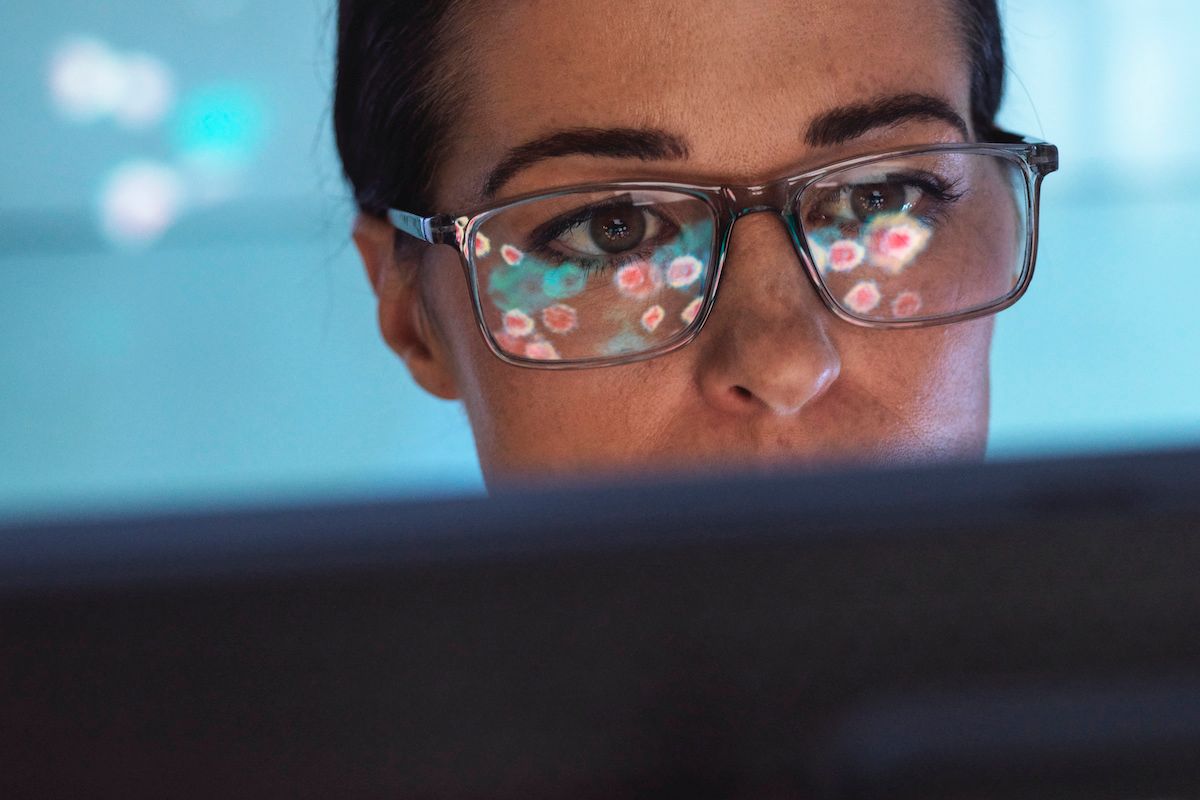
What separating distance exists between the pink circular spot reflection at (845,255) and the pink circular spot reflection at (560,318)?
0.20 metres

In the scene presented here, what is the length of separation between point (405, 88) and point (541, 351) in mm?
295

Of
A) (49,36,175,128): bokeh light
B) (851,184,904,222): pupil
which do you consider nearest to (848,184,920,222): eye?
(851,184,904,222): pupil

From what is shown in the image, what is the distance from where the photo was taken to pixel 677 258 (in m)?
0.92

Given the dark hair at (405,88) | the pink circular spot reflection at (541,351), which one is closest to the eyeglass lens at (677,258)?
the pink circular spot reflection at (541,351)

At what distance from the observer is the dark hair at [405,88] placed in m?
1.02

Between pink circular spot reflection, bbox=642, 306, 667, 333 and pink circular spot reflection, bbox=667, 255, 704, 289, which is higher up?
pink circular spot reflection, bbox=667, 255, 704, 289

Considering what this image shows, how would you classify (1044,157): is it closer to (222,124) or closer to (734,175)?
(734,175)

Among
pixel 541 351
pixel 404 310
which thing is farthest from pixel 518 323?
pixel 404 310

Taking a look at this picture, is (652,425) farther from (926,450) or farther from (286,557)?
(286,557)

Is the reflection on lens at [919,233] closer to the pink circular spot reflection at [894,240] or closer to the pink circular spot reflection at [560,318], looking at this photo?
the pink circular spot reflection at [894,240]

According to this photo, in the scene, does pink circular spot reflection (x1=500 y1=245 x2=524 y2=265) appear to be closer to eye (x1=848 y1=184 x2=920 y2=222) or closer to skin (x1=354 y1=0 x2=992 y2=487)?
skin (x1=354 y1=0 x2=992 y2=487)

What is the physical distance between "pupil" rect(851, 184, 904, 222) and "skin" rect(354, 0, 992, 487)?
0.03 m

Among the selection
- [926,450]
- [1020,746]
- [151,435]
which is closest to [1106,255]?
[151,435]

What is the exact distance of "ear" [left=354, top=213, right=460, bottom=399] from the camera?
3.62 feet
